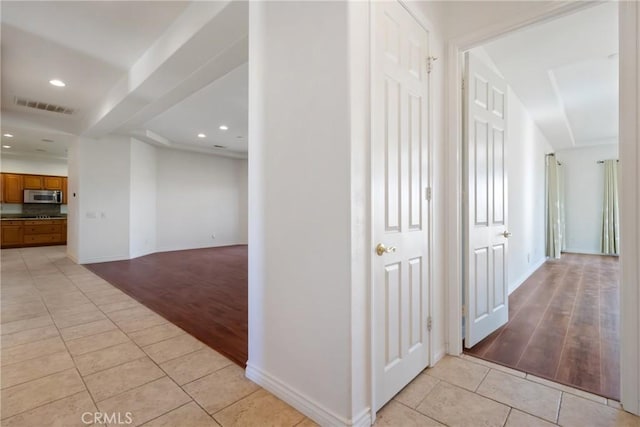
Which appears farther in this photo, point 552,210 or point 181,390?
point 552,210

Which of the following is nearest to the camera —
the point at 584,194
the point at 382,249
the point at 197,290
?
the point at 382,249

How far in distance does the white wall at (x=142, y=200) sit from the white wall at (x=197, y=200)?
194 mm

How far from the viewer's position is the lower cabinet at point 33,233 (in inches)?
310

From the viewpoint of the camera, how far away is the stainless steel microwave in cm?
842

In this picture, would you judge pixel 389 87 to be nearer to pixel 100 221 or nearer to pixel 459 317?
pixel 459 317

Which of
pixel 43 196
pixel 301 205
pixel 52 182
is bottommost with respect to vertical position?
pixel 301 205

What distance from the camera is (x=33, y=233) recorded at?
829 centimetres

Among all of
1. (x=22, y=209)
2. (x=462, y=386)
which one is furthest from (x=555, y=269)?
(x=22, y=209)

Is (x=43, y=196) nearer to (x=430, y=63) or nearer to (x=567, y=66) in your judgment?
(x=430, y=63)

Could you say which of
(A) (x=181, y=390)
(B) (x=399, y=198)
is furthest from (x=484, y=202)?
(A) (x=181, y=390)

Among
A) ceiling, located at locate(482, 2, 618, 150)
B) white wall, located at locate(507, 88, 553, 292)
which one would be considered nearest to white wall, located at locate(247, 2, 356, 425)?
ceiling, located at locate(482, 2, 618, 150)

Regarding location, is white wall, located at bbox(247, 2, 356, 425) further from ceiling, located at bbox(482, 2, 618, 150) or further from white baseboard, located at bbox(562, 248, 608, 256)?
white baseboard, located at bbox(562, 248, 608, 256)

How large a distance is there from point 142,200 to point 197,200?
154 centimetres

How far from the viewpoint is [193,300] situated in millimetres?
3549
